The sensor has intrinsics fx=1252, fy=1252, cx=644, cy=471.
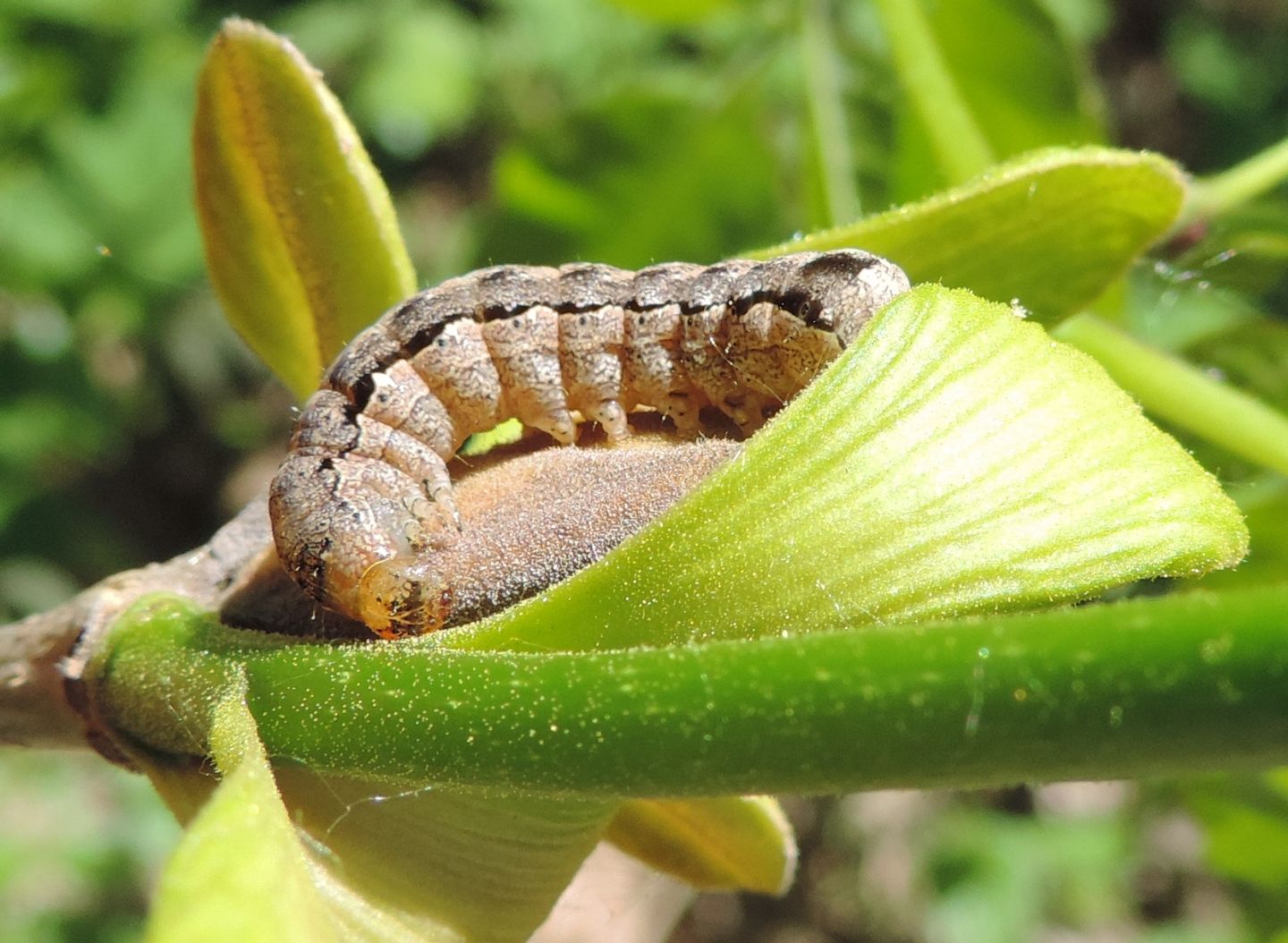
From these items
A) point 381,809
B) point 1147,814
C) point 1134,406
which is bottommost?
point 1147,814

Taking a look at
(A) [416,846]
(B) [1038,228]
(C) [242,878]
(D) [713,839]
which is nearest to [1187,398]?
(B) [1038,228]

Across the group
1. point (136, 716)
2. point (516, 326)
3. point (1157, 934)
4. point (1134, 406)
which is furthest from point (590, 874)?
point (1157, 934)

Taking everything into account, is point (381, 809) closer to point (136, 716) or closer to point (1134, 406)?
point (136, 716)

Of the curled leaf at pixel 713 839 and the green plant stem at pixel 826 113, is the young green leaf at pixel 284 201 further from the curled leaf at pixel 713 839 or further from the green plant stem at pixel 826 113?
the green plant stem at pixel 826 113

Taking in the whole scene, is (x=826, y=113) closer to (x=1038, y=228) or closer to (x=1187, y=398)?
(x=1187, y=398)

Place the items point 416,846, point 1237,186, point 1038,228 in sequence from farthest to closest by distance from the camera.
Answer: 1. point 1237,186
2. point 1038,228
3. point 416,846

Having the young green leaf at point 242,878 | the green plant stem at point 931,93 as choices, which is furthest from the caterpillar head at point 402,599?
the green plant stem at point 931,93
